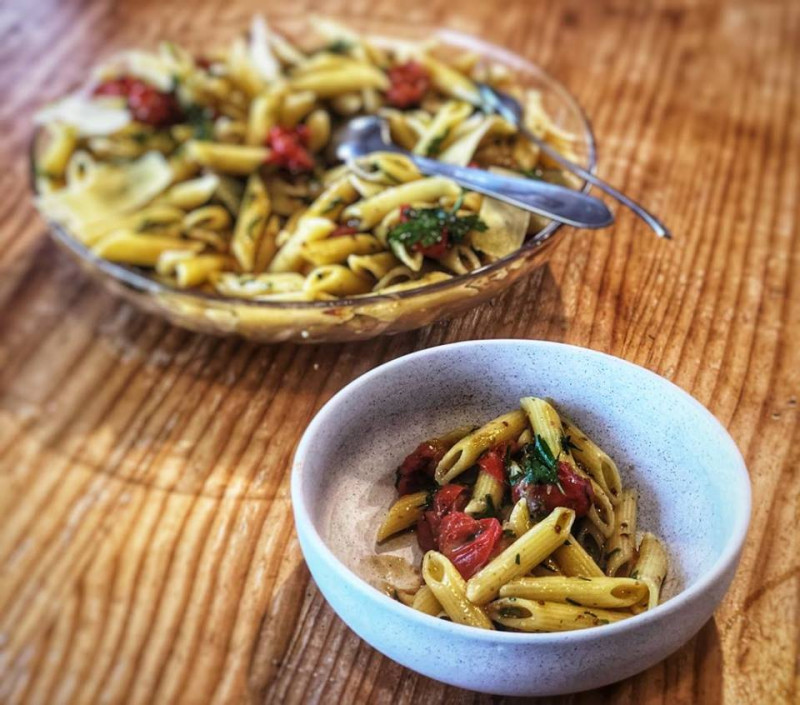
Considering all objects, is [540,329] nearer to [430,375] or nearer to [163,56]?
[430,375]

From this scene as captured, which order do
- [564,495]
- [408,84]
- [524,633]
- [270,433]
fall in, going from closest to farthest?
[524,633], [564,495], [270,433], [408,84]

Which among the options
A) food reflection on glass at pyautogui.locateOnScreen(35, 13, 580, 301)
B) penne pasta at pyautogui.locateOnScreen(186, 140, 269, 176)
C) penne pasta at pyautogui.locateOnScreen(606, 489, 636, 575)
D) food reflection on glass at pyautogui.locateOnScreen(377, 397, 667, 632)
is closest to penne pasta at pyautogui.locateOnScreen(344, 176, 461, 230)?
food reflection on glass at pyautogui.locateOnScreen(35, 13, 580, 301)

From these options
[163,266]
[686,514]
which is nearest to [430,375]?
[686,514]

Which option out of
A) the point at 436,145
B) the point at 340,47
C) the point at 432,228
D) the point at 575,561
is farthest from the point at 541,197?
the point at 340,47

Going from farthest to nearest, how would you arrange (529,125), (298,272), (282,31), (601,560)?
1. (282,31)
2. (529,125)
3. (298,272)
4. (601,560)

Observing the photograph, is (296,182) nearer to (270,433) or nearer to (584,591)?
(270,433)

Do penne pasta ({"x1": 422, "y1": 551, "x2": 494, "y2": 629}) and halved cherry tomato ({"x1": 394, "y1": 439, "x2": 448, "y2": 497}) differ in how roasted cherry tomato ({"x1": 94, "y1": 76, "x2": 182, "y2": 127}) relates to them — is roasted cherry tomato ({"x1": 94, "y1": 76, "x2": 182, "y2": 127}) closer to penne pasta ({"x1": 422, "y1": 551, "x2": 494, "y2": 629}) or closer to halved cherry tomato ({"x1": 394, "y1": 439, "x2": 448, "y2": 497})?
halved cherry tomato ({"x1": 394, "y1": 439, "x2": 448, "y2": 497})
